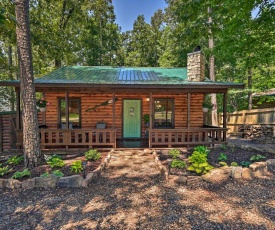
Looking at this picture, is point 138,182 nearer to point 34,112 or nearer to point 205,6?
point 34,112

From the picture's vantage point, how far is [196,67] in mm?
7891

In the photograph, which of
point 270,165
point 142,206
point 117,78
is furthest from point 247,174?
point 117,78

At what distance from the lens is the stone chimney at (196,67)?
779cm

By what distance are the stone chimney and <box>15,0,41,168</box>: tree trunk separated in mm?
6238

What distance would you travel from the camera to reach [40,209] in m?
3.12

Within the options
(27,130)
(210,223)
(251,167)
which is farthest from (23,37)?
(251,167)

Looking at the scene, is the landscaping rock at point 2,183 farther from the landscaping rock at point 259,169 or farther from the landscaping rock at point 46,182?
the landscaping rock at point 259,169

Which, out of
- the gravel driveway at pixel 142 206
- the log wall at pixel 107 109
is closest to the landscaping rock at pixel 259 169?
the gravel driveway at pixel 142 206

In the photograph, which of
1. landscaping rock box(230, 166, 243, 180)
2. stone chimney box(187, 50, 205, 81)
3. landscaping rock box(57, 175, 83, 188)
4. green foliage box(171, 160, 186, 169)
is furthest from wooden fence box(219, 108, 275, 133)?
landscaping rock box(57, 175, 83, 188)

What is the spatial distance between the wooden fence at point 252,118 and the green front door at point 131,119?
6.66 meters

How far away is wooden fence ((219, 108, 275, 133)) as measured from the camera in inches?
Result: 361

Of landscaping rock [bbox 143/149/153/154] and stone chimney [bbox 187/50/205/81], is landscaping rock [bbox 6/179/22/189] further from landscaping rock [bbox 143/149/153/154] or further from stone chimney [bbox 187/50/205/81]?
stone chimney [bbox 187/50/205/81]

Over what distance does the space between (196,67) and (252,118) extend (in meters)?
5.25

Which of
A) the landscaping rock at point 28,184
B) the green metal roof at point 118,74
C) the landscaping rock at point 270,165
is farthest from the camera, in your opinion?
the green metal roof at point 118,74
